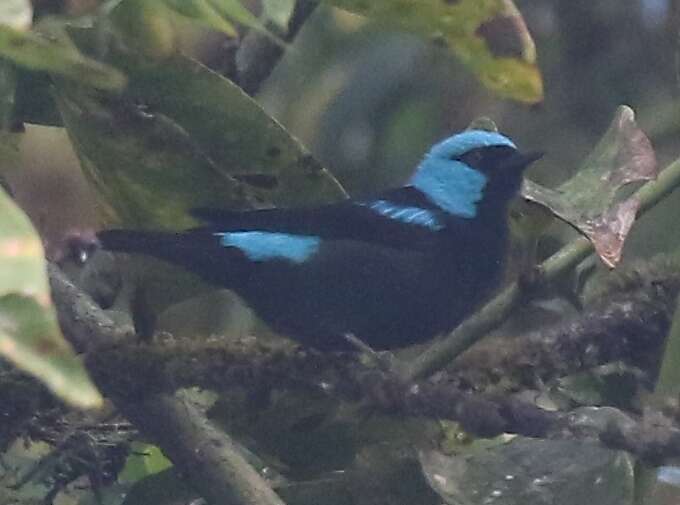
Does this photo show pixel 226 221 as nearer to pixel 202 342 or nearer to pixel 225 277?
pixel 202 342

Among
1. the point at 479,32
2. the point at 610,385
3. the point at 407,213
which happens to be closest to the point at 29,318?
the point at 479,32

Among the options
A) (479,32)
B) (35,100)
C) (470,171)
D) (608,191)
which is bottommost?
(470,171)

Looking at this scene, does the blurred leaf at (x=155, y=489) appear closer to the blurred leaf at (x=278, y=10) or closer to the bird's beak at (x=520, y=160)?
the blurred leaf at (x=278, y=10)

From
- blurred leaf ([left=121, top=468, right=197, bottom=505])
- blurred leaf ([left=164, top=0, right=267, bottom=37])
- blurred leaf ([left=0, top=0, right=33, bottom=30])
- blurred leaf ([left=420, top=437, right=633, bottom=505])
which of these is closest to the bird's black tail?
blurred leaf ([left=121, top=468, right=197, bottom=505])

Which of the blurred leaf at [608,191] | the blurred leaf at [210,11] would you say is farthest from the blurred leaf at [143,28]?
the blurred leaf at [608,191]

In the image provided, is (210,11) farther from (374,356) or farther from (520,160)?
(520,160)

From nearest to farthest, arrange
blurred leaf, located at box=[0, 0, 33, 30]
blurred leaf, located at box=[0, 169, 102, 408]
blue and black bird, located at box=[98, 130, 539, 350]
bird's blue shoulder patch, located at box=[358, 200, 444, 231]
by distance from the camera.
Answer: blurred leaf, located at box=[0, 169, 102, 408] < blurred leaf, located at box=[0, 0, 33, 30] < blue and black bird, located at box=[98, 130, 539, 350] < bird's blue shoulder patch, located at box=[358, 200, 444, 231]

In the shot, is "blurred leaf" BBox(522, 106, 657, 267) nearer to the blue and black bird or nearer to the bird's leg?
the bird's leg
